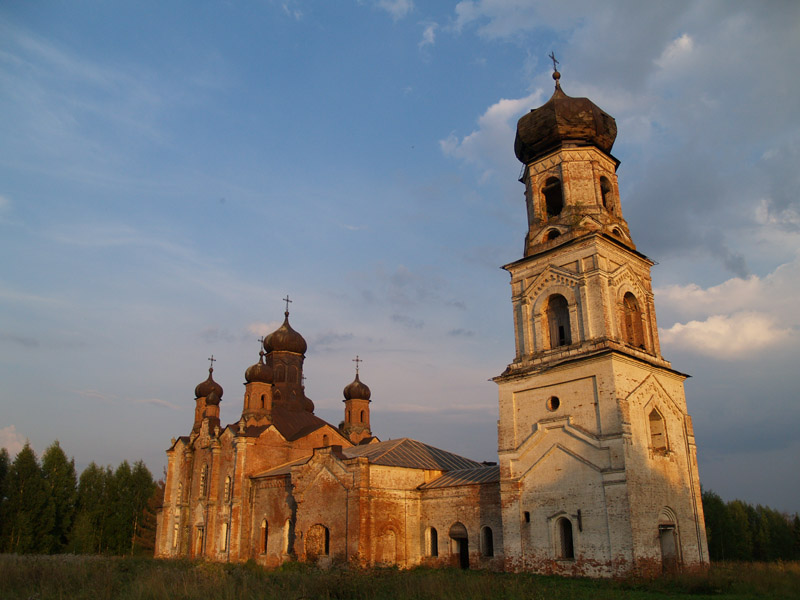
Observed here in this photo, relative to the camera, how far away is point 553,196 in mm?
23500

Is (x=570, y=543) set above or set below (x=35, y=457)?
below

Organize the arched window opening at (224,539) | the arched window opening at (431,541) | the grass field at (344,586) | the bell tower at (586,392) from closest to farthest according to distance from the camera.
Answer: the grass field at (344,586), the bell tower at (586,392), the arched window opening at (431,541), the arched window opening at (224,539)

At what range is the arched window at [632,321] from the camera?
21.0 m

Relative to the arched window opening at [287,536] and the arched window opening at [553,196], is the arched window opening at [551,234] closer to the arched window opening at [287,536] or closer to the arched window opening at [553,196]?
the arched window opening at [553,196]

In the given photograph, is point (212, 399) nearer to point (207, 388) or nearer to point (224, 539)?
point (207, 388)

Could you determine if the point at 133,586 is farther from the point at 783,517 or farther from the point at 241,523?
the point at 783,517

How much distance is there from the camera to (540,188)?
22.9m

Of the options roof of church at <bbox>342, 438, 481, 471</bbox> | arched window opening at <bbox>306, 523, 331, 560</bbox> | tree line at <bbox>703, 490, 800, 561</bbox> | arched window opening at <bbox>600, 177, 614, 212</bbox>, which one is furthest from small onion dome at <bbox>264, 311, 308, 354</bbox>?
tree line at <bbox>703, 490, 800, 561</bbox>

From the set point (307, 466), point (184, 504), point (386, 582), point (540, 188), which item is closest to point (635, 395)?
point (540, 188)

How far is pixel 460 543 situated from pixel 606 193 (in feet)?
46.9

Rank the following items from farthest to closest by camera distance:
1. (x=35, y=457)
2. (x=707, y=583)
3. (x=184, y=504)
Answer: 1. (x=35, y=457)
2. (x=184, y=504)
3. (x=707, y=583)

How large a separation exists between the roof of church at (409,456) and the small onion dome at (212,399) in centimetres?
1175

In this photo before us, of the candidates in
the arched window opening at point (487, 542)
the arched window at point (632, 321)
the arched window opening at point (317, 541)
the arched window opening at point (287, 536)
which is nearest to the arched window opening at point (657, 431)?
the arched window at point (632, 321)

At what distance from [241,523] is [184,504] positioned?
25.7 feet
